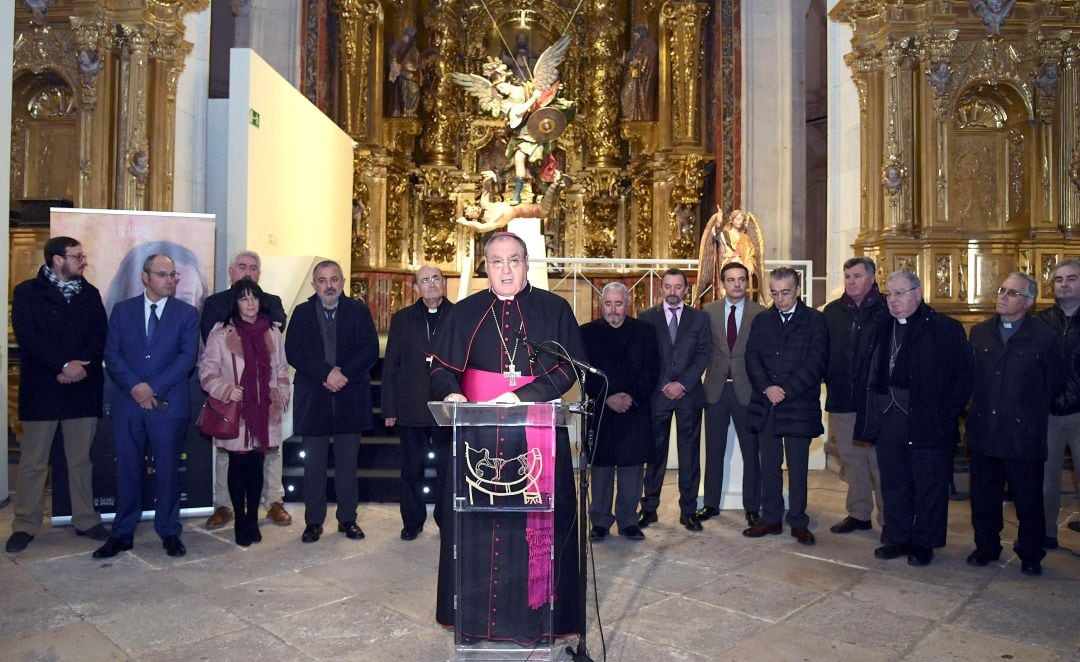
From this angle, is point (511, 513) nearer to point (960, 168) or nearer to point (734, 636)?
point (734, 636)

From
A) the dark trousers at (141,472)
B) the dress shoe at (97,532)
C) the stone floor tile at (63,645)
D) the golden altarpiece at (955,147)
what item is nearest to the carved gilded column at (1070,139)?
the golden altarpiece at (955,147)

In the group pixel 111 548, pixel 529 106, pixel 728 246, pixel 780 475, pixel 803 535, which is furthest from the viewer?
pixel 529 106

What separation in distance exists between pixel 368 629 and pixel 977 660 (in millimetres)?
2542

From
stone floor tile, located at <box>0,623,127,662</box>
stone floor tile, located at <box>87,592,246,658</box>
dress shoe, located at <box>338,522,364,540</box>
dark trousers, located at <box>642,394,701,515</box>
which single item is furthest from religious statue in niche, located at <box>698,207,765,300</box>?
stone floor tile, located at <box>0,623,127,662</box>

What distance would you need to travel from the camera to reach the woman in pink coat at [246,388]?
552 centimetres

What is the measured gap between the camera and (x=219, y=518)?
20.0 ft

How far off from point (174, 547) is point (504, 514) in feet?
9.03

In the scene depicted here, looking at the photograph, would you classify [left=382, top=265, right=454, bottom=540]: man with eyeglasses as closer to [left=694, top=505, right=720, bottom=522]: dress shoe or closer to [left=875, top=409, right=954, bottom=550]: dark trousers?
[left=694, top=505, right=720, bottom=522]: dress shoe

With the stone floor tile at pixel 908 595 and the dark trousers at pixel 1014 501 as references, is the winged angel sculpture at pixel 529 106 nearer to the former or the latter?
the dark trousers at pixel 1014 501

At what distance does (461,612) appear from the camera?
136 inches

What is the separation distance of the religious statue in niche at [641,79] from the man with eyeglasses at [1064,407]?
9.72 metres

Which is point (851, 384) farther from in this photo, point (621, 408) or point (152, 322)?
point (152, 322)

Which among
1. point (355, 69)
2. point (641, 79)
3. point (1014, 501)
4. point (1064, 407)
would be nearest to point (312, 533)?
point (1014, 501)

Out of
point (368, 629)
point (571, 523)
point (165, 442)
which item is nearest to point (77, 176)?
point (165, 442)
